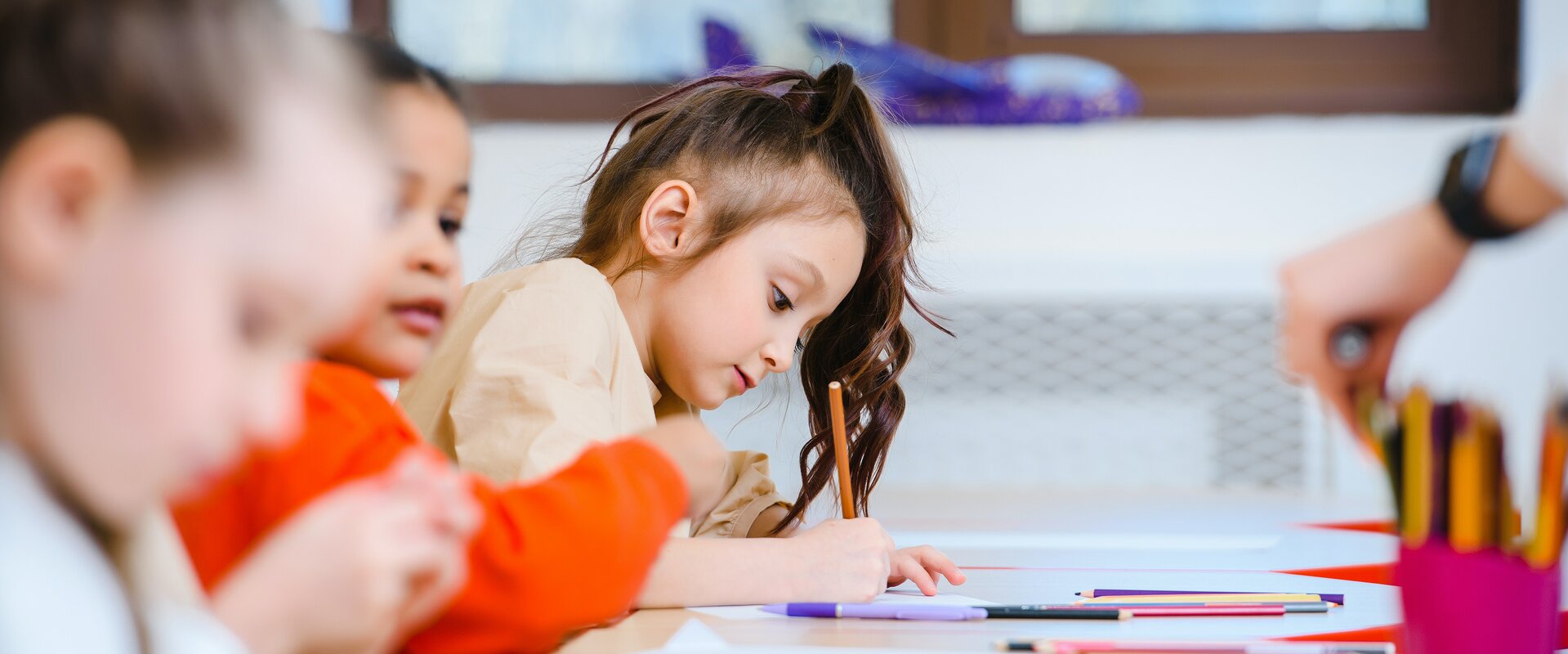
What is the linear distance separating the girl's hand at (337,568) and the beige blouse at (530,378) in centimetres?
28

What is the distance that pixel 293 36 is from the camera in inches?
11.6

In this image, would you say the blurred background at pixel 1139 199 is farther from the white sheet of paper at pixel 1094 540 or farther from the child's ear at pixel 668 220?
the child's ear at pixel 668 220

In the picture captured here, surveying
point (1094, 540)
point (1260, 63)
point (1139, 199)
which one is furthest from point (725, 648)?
point (1260, 63)

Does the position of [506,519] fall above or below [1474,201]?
below

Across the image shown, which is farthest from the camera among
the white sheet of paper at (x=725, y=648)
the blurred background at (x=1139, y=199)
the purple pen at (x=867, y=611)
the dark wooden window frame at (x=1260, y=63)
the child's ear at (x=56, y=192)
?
the dark wooden window frame at (x=1260, y=63)

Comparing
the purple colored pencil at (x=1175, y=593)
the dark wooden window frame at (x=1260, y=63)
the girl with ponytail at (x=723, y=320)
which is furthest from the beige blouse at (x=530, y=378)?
the dark wooden window frame at (x=1260, y=63)

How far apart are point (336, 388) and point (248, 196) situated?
20 cm

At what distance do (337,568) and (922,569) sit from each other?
493 mm

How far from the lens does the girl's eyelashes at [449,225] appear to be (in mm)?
566

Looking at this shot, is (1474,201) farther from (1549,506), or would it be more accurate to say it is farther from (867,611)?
(867,611)

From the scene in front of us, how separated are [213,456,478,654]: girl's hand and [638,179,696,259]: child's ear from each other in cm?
57

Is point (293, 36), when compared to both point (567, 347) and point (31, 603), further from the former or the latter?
point (567, 347)

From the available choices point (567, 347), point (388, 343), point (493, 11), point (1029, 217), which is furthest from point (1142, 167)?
point (388, 343)

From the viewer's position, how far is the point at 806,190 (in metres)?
0.93
